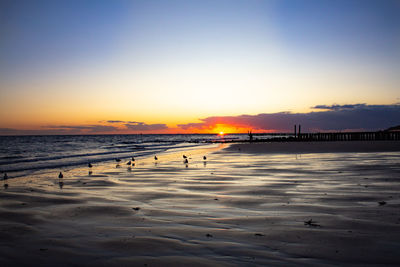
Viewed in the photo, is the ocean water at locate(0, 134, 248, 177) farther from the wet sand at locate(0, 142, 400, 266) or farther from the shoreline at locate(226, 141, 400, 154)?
the shoreline at locate(226, 141, 400, 154)

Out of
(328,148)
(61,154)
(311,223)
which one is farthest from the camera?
(61,154)

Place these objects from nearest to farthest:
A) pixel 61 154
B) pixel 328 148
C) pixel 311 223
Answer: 1. pixel 311 223
2. pixel 328 148
3. pixel 61 154

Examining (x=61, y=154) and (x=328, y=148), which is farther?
(x=61, y=154)

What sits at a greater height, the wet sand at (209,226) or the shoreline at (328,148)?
the wet sand at (209,226)

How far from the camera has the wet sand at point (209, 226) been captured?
4.34 meters

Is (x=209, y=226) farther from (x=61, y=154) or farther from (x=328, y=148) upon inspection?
(x=61, y=154)

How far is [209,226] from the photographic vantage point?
5.78m

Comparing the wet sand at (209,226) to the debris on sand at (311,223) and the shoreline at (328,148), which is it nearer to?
the debris on sand at (311,223)

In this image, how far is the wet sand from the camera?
4.34m

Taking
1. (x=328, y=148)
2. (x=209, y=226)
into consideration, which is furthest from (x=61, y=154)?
(x=209, y=226)

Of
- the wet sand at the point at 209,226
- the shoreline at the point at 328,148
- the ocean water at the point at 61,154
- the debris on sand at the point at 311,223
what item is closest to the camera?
the wet sand at the point at 209,226

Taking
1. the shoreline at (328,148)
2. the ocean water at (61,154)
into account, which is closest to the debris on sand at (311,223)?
the ocean water at (61,154)

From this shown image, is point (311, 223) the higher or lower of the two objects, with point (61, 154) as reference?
higher

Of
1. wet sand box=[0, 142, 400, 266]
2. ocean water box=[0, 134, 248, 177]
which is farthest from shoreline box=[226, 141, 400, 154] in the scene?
wet sand box=[0, 142, 400, 266]
